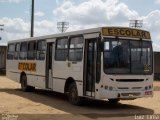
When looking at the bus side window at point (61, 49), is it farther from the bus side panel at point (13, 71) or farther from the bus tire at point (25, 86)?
the bus side panel at point (13, 71)

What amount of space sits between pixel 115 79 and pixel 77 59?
88.4 inches

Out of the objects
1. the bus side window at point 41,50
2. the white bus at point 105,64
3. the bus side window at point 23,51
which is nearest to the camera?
the white bus at point 105,64

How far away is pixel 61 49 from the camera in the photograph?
1911 centimetres

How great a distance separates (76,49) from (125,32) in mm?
2292

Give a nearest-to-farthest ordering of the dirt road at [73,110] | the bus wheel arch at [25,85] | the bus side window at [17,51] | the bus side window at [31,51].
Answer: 1. the dirt road at [73,110]
2. the bus side window at [31,51]
3. the bus wheel arch at [25,85]
4. the bus side window at [17,51]

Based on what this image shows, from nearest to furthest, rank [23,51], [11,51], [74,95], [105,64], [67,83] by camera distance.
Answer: [105,64]
[74,95]
[67,83]
[23,51]
[11,51]

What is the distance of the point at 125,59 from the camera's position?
1598 cm

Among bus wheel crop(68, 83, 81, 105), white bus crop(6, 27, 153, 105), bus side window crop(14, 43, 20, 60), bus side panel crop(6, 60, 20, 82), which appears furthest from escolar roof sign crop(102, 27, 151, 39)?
bus side window crop(14, 43, 20, 60)

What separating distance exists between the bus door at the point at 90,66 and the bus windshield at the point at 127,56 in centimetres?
61

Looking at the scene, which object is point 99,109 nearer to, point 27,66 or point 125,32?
point 125,32

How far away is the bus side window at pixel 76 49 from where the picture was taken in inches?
676

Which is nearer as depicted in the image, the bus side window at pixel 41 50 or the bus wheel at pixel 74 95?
the bus wheel at pixel 74 95

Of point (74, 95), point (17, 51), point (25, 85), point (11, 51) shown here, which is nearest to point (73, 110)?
point (74, 95)

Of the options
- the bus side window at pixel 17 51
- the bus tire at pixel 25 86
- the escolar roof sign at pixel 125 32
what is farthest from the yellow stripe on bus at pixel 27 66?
the escolar roof sign at pixel 125 32
